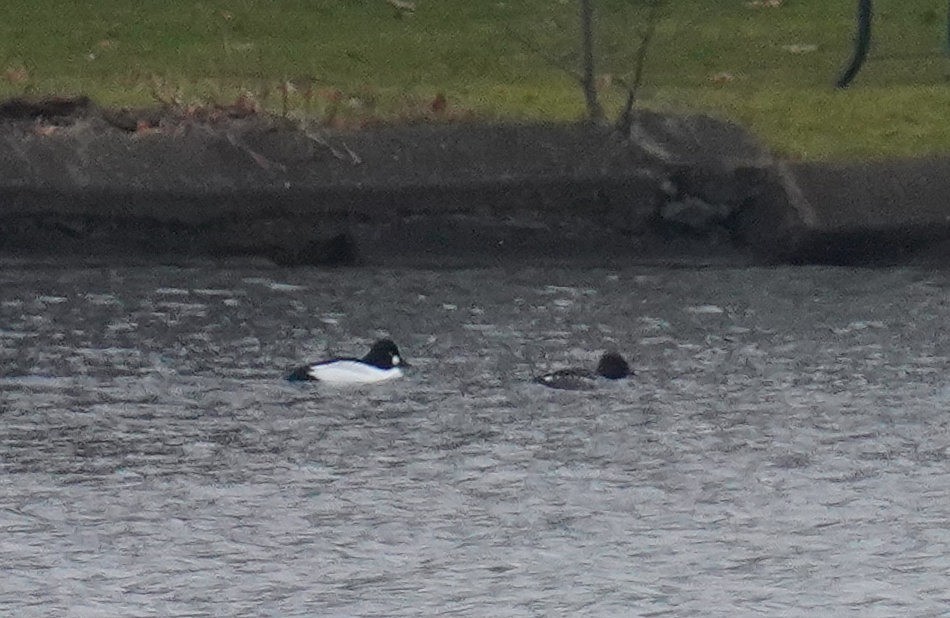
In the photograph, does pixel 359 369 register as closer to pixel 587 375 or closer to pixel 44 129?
pixel 587 375

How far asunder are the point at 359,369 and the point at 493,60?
439 inches

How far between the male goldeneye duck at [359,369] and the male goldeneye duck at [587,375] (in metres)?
0.77

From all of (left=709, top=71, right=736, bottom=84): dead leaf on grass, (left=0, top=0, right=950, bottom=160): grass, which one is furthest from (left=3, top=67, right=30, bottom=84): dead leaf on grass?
(left=709, top=71, right=736, bottom=84): dead leaf on grass

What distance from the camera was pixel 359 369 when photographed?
1241 cm

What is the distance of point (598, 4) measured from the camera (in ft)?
67.5

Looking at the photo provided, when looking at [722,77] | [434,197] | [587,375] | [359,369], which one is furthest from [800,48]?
[359,369]

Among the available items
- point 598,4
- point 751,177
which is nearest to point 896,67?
point 598,4

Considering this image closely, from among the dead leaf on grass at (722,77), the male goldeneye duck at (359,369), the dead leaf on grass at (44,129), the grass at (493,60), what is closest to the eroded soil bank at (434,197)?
the dead leaf on grass at (44,129)

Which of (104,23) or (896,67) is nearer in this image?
(896,67)

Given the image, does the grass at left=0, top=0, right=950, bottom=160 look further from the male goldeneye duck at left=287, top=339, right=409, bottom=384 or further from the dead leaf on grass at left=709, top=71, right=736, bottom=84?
the male goldeneye duck at left=287, top=339, right=409, bottom=384

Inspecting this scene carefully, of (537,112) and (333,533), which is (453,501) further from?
(537,112)

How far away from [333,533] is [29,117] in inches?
363

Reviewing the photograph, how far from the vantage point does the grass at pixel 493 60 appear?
62.5 feet

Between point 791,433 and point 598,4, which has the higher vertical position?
point 598,4
